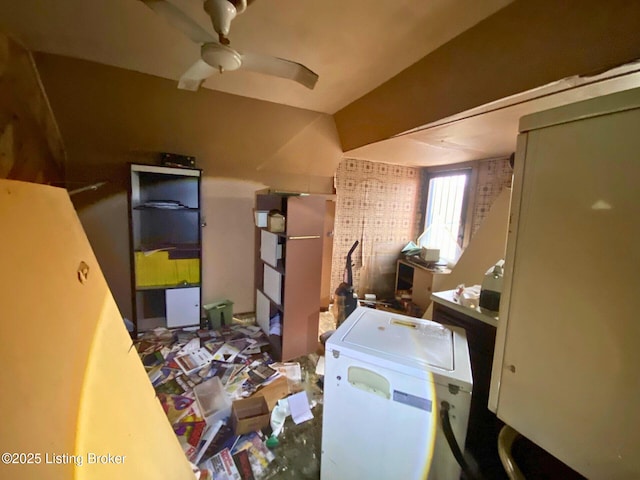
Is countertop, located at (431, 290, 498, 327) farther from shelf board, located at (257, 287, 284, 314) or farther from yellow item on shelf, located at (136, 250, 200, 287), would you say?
yellow item on shelf, located at (136, 250, 200, 287)

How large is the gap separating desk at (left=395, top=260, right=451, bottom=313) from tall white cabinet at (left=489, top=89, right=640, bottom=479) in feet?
7.44

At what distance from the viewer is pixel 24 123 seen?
5.59 feet

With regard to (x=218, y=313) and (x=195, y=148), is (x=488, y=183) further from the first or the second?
(x=218, y=313)

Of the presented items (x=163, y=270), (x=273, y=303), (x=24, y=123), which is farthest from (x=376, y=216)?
(x=24, y=123)

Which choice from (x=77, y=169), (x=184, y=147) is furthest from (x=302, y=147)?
(x=77, y=169)

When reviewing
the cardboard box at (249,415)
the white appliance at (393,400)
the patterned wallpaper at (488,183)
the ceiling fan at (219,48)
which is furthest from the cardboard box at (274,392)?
the patterned wallpaper at (488,183)

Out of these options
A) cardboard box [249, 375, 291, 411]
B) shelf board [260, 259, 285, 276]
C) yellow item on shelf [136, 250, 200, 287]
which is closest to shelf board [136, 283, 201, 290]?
yellow item on shelf [136, 250, 200, 287]

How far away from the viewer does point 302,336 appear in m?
2.25

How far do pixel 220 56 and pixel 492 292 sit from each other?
1580 mm

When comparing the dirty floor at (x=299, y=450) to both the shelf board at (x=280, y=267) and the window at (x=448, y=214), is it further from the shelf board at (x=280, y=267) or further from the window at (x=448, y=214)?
the window at (x=448, y=214)

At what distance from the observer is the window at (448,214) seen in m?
3.12

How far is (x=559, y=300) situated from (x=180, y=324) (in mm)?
2762

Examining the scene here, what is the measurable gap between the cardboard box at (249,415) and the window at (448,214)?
2545mm

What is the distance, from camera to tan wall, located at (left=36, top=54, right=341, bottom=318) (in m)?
1.96
